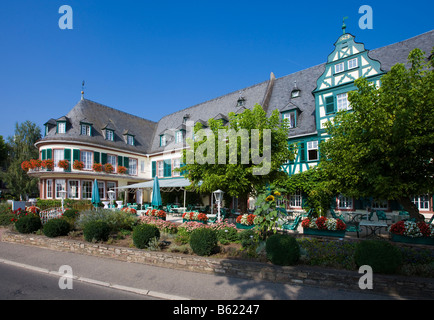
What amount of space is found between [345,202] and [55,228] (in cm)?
1537

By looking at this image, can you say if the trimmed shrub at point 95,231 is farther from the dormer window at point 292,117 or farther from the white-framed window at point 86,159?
the white-framed window at point 86,159

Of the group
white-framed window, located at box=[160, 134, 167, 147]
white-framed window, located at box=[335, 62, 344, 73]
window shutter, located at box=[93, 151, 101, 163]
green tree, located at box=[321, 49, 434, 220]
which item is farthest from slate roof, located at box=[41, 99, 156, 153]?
green tree, located at box=[321, 49, 434, 220]

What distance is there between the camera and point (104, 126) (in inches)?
1075

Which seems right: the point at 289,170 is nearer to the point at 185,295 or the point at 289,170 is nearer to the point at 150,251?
the point at 150,251

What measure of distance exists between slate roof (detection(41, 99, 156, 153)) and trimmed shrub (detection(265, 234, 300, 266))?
23.3m

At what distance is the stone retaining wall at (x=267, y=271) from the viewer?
488cm

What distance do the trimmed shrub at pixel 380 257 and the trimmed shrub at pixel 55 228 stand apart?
9942 mm

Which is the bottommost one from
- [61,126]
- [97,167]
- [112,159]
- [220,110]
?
[97,167]

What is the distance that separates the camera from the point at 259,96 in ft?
75.8

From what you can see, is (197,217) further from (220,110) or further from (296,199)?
(220,110)

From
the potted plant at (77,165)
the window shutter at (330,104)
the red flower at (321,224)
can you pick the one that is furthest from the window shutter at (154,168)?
the red flower at (321,224)

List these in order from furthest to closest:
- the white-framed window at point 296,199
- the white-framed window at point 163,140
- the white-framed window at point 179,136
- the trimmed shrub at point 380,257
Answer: the white-framed window at point 163,140, the white-framed window at point 179,136, the white-framed window at point 296,199, the trimmed shrub at point 380,257

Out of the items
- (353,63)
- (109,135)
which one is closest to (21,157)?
(109,135)
